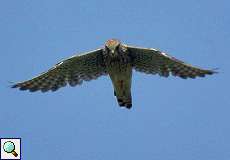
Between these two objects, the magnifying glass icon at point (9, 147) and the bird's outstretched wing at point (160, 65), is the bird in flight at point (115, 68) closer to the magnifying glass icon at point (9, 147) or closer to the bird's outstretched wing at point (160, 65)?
the bird's outstretched wing at point (160, 65)

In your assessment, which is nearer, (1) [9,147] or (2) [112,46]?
(2) [112,46]

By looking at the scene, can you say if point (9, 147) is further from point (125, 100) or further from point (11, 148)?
point (125, 100)

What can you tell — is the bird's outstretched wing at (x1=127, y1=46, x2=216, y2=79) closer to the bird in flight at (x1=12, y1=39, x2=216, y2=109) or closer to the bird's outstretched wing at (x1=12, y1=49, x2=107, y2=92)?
the bird in flight at (x1=12, y1=39, x2=216, y2=109)

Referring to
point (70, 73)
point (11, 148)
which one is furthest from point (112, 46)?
point (11, 148)

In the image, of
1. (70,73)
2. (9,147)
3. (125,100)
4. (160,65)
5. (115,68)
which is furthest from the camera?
(70,73)

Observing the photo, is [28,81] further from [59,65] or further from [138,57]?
[138,57]

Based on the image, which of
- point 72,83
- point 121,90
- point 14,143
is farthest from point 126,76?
point 14,143

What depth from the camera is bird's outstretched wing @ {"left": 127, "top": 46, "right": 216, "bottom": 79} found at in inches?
878

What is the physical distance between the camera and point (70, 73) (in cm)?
2305

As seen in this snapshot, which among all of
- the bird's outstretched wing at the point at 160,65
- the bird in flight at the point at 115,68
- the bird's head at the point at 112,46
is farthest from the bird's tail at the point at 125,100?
the bird's head at the point at 112,46

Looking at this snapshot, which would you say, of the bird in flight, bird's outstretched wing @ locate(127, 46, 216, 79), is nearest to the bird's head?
the bird in flight

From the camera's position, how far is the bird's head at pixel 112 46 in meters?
21.7

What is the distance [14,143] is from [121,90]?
12.4 ft

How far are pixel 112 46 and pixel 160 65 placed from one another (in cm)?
190
